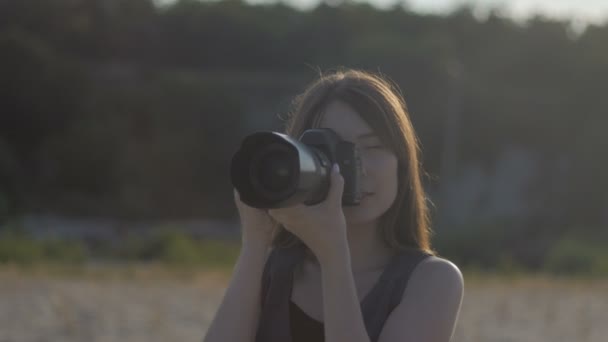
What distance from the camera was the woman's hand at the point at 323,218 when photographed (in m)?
1.78

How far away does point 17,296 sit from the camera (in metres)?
8.15

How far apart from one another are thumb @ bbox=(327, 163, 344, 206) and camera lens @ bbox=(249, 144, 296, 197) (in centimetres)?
9

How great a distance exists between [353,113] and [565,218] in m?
27.8

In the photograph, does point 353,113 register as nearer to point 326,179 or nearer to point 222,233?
point 326,179

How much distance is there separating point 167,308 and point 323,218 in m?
6.47

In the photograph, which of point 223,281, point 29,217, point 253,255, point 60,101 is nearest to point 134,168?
point 60,101

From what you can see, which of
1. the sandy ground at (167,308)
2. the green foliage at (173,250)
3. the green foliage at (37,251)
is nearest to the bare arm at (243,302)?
the sandy ground at (167,308)

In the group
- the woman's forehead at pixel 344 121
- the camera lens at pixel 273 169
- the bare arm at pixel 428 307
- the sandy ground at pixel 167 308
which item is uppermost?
the woman's forehead at pixel 344 121

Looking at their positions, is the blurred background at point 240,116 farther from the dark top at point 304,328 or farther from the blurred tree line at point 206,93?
the dark top at point 304,328

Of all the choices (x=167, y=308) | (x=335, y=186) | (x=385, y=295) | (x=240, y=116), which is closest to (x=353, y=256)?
(x=385, y=295)

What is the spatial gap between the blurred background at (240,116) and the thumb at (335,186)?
475 inches

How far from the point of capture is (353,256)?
6.47 feet

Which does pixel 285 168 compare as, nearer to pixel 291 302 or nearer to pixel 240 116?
pixel 291 302

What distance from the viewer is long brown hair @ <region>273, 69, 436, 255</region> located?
190cm
